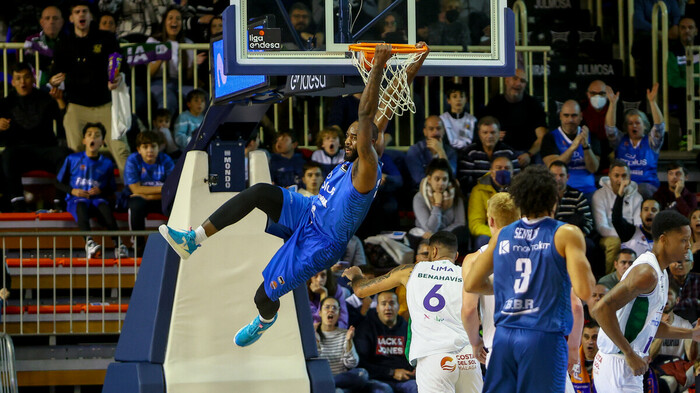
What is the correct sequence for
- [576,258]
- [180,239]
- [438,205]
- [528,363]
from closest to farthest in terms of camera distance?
1. [576,258]
2. [528,363]
3. [180,239]
4. [438,205]

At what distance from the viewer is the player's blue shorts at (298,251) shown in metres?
7.36

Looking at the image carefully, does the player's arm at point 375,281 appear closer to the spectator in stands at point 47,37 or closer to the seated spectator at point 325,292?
the seated spectator at point 325,292

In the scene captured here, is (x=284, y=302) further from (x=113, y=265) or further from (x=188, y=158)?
(x=113, y=265)

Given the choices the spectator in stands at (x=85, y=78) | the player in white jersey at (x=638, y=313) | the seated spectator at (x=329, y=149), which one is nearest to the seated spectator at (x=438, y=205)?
the seated spectator at (x=329, y=149)

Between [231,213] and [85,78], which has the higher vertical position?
[85,78]

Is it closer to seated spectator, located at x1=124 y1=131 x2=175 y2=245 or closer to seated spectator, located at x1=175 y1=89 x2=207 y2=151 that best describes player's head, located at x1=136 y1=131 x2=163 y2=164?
seated spectator, located at x1=124 y1=131 x2=175 y2=245

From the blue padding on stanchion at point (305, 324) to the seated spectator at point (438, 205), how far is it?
10.5ft

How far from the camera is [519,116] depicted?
1319 cm

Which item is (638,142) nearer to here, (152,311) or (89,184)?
(89,184)

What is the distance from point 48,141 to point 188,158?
15.6ft

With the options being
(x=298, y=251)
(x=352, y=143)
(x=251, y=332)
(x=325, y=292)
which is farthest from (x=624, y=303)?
(x=325, y=292)

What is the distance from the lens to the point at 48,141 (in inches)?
510

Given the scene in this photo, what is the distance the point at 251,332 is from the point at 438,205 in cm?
452

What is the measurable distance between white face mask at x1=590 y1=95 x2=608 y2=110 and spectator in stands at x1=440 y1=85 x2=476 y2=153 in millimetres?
1743
